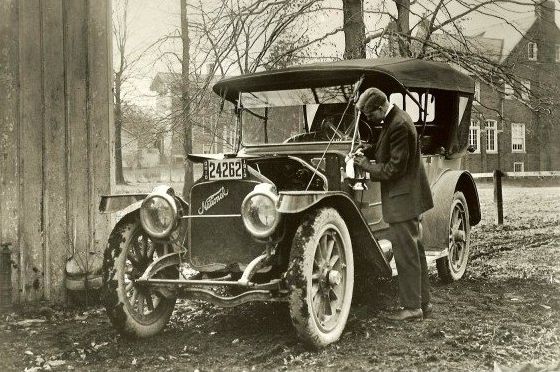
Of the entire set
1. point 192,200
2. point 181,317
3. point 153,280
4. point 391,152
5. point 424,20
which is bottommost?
point 181,317

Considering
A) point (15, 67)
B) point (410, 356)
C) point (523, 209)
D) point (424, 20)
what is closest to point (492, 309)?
point (410, 356)

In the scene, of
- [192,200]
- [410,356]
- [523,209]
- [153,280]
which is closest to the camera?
[410,356]

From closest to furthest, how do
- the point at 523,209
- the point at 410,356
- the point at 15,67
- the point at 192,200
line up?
the point at 410,356, the point at 192,200, the point at 15,67, the point at 523,209

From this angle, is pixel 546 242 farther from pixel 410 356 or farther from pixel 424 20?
pixel 410 356

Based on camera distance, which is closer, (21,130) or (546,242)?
(21,130)

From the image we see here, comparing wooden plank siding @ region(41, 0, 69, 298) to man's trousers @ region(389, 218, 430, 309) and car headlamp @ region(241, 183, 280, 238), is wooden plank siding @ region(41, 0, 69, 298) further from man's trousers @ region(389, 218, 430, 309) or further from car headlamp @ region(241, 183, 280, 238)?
man's trousers @ region(389, 218, 430, 309)

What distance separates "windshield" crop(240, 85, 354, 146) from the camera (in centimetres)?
449

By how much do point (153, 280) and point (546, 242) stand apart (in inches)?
228

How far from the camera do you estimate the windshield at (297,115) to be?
4.49 meters

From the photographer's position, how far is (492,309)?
4.45 m

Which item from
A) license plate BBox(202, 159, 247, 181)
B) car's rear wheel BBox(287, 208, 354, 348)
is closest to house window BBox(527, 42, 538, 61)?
car's rear wheel BBox(287, 208, 354, 348)

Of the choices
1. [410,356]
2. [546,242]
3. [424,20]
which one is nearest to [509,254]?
[546,242]

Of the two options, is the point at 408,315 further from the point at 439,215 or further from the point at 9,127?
the point at 9,127

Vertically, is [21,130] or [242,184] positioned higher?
[21,130]
